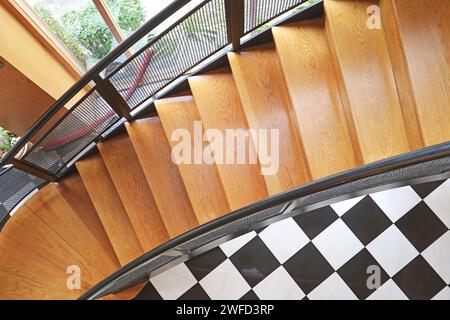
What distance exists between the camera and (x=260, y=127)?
8.18ft

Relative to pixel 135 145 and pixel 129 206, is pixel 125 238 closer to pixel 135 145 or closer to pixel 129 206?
pixel 129 206

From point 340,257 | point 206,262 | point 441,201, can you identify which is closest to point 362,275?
point 340,257

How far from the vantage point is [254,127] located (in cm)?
247

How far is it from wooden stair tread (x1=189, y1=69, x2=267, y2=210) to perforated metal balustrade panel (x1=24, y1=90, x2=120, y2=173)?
667 millimetres

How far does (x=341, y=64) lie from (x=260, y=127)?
619 millimetres

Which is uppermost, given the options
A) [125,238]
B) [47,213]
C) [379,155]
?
[47,213]

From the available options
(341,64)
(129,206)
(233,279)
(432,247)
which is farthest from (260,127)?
(432,247)

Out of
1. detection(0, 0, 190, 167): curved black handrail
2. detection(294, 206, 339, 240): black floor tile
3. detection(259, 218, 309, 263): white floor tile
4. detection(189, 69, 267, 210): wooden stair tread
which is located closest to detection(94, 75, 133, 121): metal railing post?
detection(0, 0, 190, 167): curved black handrail

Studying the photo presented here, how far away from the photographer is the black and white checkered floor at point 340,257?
3.04 metres

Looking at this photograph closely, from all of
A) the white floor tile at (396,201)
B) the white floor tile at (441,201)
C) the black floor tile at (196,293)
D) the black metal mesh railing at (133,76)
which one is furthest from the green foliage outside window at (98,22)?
the white floor tile at (441,201)

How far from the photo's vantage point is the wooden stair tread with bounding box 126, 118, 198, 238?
289 cm

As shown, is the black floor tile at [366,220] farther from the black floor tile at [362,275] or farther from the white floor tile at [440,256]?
the white floor tile at [440,256]

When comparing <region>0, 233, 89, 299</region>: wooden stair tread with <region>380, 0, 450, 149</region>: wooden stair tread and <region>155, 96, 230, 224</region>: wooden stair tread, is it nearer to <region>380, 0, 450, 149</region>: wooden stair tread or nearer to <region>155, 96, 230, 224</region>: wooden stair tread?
<region>155, 96, 230, 224</region>: wooden stair tread

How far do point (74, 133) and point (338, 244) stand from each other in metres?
2.20
